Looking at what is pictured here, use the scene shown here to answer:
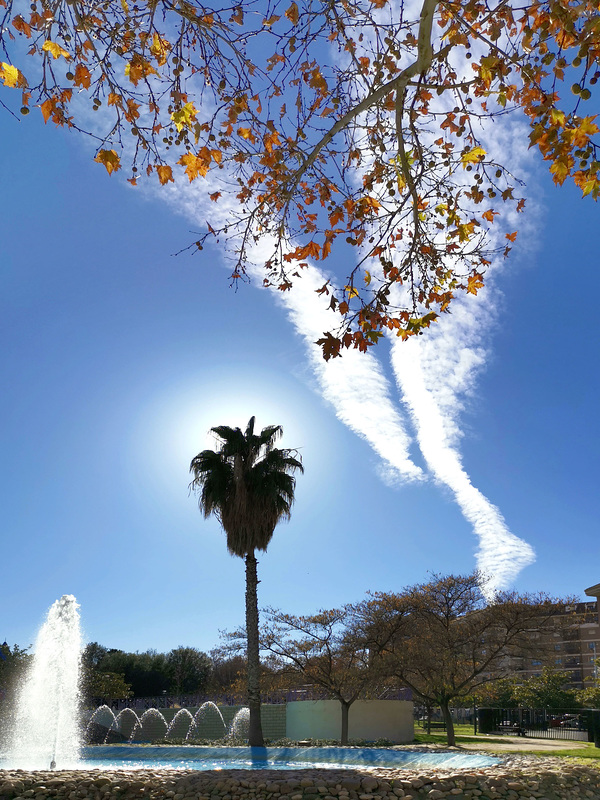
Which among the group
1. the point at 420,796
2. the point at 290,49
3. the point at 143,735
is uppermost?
the point at 290,49

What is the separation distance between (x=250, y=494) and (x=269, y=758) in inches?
299

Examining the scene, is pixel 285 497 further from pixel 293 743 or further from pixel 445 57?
pixel 445 57

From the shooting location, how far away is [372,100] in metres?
5.44

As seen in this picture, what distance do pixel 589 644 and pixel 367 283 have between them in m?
92.0

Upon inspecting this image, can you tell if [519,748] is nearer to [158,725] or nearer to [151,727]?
[158,725]

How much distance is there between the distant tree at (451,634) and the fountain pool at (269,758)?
18.7 feet

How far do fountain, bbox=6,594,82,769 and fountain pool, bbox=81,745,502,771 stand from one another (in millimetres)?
968

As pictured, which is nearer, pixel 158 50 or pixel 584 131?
pixel 584 131

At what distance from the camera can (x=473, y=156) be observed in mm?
Answer: 6199

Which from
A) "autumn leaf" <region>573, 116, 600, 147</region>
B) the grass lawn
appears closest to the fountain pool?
the grass lawn

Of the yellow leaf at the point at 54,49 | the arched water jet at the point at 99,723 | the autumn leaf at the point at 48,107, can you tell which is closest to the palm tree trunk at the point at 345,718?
the arched water jet at the point at 99,723

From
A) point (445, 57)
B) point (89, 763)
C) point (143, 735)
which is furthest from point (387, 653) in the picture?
point (445, 57)

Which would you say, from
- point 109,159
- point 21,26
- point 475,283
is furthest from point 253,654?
point 21,26

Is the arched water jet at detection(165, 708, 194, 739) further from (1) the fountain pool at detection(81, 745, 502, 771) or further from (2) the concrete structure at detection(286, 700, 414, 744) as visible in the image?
(1) the fountain pool at detection(81, 745, 502, 771)
